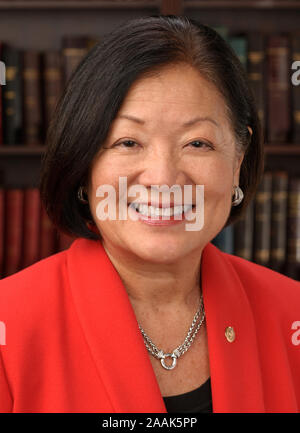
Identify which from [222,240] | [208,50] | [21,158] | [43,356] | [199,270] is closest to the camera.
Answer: [43,356]

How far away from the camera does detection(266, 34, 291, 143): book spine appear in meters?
2.15

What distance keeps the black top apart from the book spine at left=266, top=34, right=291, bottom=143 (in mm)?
1384

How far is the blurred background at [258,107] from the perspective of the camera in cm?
216

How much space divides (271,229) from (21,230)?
973 millimetres

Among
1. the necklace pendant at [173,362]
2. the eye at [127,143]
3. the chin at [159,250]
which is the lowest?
the necklace pendant at [173,362]

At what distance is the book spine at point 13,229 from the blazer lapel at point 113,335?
3.89 feet

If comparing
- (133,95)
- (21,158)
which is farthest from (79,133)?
(21,158)

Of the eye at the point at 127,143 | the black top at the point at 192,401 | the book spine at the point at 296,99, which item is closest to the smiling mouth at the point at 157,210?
the eye at the point at 127,143

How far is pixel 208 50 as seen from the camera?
1.04 meters

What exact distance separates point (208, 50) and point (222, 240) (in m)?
1.27

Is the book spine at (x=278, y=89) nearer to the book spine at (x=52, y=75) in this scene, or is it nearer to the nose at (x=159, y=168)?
the book spine at (x=52, y=75)

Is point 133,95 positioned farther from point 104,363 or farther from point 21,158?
point 21,158

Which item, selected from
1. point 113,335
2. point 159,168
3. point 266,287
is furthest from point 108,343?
point 266,287

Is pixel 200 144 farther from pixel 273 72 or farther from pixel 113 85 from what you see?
pixel 273 72
